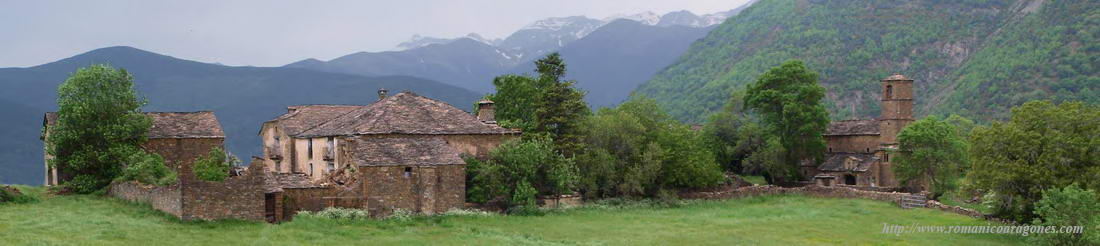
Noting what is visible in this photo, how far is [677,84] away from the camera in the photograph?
129 metres

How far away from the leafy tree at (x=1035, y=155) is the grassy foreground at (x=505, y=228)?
157 cm

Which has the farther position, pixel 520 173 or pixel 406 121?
pixel 406 121

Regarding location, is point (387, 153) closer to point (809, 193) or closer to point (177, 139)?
point (177, 139)

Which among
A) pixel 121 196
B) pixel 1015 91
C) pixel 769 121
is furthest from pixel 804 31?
pixel 121 196

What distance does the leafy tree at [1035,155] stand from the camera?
32406 mm

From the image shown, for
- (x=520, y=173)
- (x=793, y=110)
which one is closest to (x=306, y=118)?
(x=520, y=173)

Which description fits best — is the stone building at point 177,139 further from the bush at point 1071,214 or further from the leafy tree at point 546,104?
the bush at point 1071,214

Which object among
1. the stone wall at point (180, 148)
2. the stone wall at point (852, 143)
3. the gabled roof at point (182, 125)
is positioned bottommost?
the stone wall at point (852, 143)

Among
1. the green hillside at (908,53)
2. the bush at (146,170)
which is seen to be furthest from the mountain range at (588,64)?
the bush at (146,170)

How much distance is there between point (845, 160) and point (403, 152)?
3546 cm

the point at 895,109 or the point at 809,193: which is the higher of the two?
the point at 895,109

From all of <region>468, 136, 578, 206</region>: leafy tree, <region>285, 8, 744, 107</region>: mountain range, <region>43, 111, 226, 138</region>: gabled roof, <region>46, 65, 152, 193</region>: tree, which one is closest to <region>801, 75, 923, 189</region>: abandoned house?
<region>468, 136, 578, 206</region>: leafy tree

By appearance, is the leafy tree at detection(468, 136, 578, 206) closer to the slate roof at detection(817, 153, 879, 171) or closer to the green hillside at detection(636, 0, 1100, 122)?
the slate roof at detection(817, 153, 879, 171)

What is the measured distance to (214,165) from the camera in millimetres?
38938
